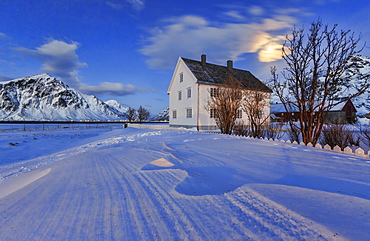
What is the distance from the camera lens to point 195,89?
22.6m

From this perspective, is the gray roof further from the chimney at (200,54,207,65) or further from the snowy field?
the snowy field

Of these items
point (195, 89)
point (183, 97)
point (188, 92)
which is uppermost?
point (195, 89)

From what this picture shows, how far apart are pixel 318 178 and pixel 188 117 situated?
2088 centimetres

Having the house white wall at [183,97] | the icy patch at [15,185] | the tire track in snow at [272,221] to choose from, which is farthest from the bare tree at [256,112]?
the icy patch at [15,185]

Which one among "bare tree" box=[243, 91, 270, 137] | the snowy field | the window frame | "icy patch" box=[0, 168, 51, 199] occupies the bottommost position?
"icy patch" box=[0, 168, 51, 199]

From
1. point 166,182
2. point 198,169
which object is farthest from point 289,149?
point 166,182

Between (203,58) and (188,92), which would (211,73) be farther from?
(188,92)

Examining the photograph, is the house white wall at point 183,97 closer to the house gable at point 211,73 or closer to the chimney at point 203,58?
the house gable at point 211,73

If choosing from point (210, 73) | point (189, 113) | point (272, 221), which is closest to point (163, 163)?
point (272, 221)

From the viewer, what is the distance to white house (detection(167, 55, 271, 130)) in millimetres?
22406

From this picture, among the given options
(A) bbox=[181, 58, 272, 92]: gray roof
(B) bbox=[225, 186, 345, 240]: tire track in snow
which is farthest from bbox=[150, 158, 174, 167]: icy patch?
(A) bbox=[181, 58, 272, 92]: gray roof

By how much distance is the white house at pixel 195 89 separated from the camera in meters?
22.4

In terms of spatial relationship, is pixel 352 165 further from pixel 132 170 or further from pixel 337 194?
pixel 132 170

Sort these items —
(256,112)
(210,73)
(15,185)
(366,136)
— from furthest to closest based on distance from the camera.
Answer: (210,73)
(256,112)
(366,136)
(15,185)
